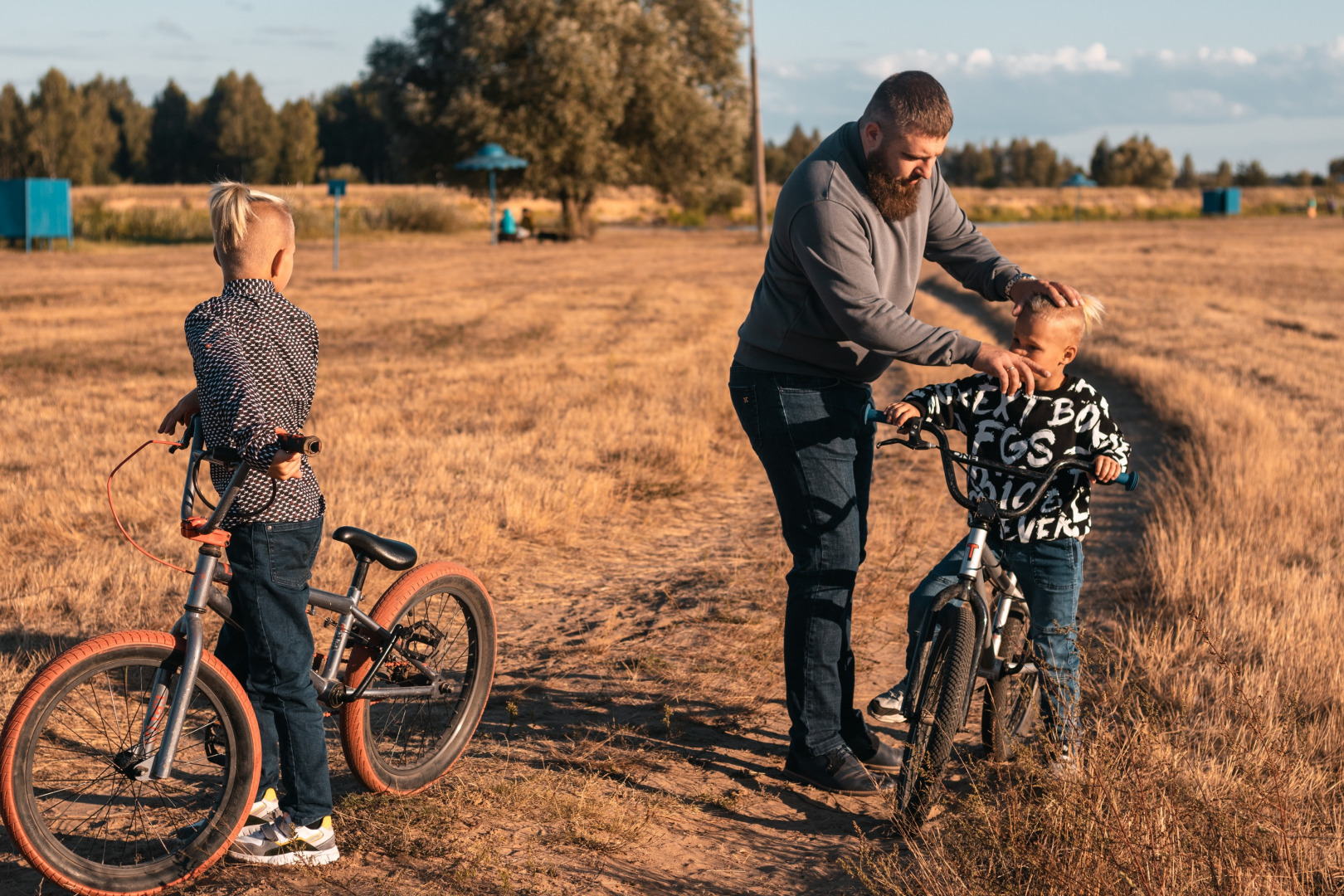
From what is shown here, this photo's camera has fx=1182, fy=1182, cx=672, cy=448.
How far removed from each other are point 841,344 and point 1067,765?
4.90 ft

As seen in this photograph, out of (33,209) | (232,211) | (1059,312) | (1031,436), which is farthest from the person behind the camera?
(33,209)

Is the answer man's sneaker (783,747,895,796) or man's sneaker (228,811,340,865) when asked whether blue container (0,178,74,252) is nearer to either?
man's sneaker (228,811,340,865)

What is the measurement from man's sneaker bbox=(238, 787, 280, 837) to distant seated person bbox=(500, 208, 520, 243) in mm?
39358

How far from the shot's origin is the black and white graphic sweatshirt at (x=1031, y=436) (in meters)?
3.90

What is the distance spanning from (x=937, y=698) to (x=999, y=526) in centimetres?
64

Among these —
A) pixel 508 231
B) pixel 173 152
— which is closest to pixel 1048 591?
pixel 508 231

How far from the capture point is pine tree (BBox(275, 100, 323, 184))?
10538 centimetres

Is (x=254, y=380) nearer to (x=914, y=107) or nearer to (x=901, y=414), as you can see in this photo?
(x=901, y=414)

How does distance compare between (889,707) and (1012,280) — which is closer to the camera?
(889,707)

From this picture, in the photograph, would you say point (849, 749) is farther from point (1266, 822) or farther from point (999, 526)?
point (1266, 822)

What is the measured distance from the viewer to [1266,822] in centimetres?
337

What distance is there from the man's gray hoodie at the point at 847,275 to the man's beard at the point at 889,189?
30 millimetres

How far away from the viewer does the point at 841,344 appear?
3875mm

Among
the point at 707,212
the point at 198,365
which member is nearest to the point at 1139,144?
the point at 707,212
